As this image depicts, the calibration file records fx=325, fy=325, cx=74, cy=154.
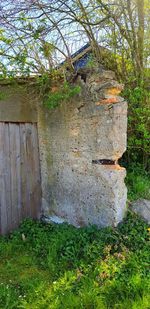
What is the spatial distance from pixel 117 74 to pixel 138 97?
1.71 feet

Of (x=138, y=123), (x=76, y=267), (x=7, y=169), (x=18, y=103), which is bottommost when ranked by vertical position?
(x=76, y=267)

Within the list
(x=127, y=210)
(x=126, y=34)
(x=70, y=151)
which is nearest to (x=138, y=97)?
(x=126, y=34)

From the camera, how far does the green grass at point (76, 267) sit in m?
3.11

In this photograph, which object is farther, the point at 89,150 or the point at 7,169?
the point at 7,169

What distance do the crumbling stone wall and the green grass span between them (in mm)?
309

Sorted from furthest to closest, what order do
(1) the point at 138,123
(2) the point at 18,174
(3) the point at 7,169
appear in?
(1) the point at 138,123
(2) the point at 18,174
(3) the point at 7,169

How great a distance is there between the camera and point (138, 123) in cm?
518

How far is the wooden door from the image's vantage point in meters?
4.74

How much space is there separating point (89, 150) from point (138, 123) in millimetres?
1217

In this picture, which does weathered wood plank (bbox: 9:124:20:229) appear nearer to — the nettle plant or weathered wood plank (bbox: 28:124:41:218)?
weathered wood plank (bbox: 28:124:41:218)

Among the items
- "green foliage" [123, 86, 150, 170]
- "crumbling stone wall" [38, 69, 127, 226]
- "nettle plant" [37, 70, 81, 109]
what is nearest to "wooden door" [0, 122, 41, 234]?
"crumbling stone wall" [38, 69, 127, 226]

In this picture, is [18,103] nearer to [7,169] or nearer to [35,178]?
[7,169]

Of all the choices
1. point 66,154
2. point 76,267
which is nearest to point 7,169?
point 66,154

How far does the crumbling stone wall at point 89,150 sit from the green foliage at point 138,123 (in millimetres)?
720
